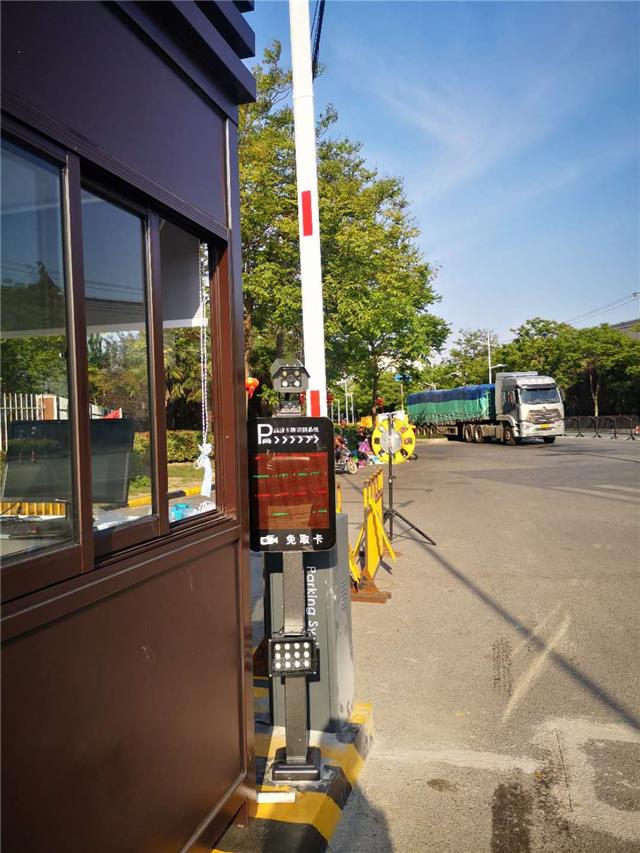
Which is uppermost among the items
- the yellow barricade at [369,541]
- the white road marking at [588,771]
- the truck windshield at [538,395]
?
the truck windshield at [538,395]

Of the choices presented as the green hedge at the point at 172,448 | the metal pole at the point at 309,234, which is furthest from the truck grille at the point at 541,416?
the green hedge at the point at 172,448

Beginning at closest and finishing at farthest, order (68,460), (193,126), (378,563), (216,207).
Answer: (68,460) → (193,126) → (216,207) → (378,563)

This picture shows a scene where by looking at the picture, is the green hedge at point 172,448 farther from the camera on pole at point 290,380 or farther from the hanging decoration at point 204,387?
the camera on pole at point 290,380

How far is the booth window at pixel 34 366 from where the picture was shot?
2.05 meters

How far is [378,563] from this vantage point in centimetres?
898

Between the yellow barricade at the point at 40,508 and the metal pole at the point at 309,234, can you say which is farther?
the metal pole at the point at 309,234

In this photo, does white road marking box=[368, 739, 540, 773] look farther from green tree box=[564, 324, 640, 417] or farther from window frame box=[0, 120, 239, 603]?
green tree box=[564, 324, 640, 417]

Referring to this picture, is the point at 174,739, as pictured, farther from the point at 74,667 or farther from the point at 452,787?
the point at 452,787

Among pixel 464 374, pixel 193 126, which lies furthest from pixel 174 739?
pixel 464 374

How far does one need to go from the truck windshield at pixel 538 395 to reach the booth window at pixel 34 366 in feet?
113

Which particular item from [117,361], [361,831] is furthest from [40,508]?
[361,831]

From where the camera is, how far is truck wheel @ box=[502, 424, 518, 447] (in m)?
37.1

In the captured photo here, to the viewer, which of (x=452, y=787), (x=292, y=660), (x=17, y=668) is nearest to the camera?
(x=17, y=668)

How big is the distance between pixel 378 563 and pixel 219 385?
6.13m
